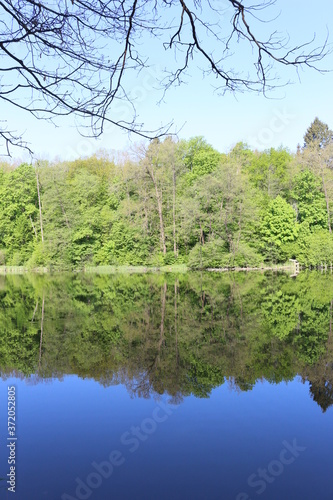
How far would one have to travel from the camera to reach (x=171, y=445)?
232 inches

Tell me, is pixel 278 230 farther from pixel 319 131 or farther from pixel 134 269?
pixel 319 131

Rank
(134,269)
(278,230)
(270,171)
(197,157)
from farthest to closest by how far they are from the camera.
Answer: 1. (270,171)
2. (197,157)
3. (134,269)
4. (278,230)

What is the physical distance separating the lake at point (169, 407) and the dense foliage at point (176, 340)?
4cm

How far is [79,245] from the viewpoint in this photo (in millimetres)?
42906

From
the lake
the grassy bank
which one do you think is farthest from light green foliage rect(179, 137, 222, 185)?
the lake

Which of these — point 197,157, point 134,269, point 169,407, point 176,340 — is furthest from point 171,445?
point 197,157

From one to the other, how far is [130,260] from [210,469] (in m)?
36.8

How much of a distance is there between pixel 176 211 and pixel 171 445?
36.6 metres

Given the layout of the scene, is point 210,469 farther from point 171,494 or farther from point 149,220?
point 149,220

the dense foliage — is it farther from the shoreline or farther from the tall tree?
the tall tree

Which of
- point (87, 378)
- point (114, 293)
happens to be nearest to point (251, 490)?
point (87, 378)

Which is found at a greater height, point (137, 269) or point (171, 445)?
point (137, 269)

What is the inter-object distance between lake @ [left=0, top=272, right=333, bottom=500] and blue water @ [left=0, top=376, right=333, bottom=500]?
0.8 inches

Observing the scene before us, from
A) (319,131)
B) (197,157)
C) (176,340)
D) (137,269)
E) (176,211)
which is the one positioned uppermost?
(319,131)
